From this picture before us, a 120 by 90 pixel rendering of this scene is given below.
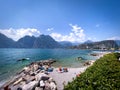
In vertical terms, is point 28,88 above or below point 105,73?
below

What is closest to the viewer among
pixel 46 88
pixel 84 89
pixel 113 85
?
pixel 84 89

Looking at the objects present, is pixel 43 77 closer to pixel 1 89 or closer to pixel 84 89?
pixel 1 89

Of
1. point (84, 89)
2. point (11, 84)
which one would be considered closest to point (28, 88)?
point (11, 84)

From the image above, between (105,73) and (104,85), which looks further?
(105,73)

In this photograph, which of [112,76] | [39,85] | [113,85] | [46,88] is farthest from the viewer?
[39,85]

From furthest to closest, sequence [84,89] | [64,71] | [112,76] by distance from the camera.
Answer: [64,71]
[112,76]
[84,89]

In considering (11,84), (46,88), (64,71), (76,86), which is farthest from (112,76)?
(64,71)

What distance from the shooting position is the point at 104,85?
7211mm

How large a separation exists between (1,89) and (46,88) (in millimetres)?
8176

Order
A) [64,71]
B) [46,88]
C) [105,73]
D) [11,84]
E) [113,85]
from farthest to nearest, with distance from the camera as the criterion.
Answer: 1. [64,71]
2. [11,84]
3. [46,88]
4. [105,73]
5. [113,85]

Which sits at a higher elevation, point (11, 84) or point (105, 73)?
point (105, 73)

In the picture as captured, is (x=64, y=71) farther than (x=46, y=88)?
Yes

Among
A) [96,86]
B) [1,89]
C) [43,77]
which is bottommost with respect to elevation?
[1,89]

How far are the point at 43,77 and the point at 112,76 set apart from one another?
535 inches
